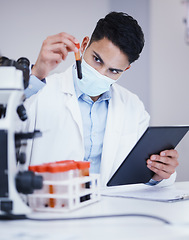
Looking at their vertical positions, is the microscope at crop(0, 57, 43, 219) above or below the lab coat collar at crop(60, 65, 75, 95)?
below

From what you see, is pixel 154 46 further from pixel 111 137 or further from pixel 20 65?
pixel 20 65

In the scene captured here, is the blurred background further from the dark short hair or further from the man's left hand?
the man's left hand

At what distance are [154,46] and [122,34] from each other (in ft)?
3.84

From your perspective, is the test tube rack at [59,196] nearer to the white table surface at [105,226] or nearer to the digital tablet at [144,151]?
the white table surface at [105,226]

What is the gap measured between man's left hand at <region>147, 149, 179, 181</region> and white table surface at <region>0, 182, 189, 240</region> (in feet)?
1.16

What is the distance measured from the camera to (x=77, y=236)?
2.26ft

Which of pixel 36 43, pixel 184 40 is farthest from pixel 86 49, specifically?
pixel 184 40

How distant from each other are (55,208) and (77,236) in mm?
214

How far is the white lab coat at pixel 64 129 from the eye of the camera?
1624mm

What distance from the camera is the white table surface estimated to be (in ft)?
2.28

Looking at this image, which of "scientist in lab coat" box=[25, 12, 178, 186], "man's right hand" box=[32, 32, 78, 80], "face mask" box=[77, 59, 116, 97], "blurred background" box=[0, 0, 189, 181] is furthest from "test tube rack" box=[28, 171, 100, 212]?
"blurred background" box=[0, 0, 189, 181]

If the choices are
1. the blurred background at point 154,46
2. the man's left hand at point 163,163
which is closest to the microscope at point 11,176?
the man's left hand at point 163,163

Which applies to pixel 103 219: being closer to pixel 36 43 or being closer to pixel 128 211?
pixel 128 211

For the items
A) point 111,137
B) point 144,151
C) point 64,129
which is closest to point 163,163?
point 144,151
